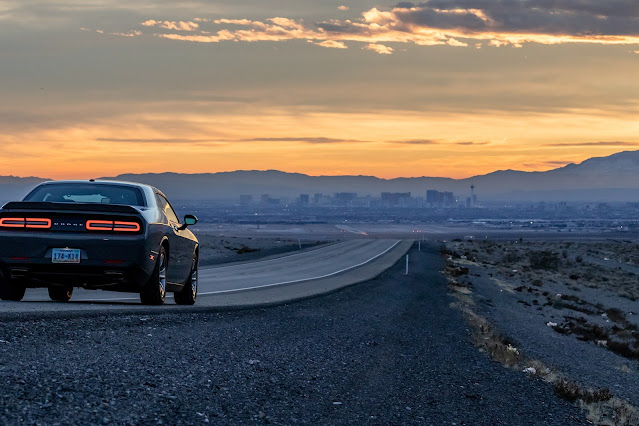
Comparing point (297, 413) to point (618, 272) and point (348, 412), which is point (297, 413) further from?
point (618, 272)

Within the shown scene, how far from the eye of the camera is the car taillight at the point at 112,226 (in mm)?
11672

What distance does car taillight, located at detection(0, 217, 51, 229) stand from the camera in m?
11.6

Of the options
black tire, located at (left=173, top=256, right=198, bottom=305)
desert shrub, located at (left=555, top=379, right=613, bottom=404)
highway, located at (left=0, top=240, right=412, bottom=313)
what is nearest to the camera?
desert shrub, located at (left=555, top=379, right=613, bottom=404)

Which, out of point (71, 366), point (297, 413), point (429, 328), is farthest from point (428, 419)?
point (429, 328)

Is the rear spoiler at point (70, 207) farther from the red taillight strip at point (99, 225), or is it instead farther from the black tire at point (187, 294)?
the black tire at point (187, 294)

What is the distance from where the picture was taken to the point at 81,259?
457 inches

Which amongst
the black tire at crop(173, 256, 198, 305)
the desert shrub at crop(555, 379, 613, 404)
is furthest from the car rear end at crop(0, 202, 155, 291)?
the desert shrub at crop(555, 379, 613, 404)

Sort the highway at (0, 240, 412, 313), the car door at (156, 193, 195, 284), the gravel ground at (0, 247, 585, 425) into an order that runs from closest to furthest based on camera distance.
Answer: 1. the gravel ground at (0, 247, 585, 425)
2. the highway at (0, 240, 412, 313)
3. the car door at (156, 193, 195, 284)

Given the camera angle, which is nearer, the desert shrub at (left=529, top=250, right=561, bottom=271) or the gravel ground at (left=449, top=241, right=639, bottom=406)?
the gravel ground at (left=449, top=241, right=639, bottom=406)

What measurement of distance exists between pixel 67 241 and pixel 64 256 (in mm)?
224

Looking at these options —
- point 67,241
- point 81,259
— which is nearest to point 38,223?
point 67,241

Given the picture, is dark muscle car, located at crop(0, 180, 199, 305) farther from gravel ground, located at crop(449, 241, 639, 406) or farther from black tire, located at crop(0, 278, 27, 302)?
gravel ground, located at crop(449, 241, 639, 406)

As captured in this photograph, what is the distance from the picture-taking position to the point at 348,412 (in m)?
8.56

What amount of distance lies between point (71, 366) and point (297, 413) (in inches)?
97.1
